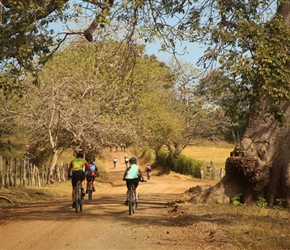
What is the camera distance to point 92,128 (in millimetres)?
34500

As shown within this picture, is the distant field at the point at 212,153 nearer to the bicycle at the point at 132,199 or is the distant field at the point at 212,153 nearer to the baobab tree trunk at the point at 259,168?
the baobab tree trunk at the point at 259,168

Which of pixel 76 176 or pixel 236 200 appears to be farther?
pixel 236 200

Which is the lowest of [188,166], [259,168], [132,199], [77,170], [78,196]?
[188,166]

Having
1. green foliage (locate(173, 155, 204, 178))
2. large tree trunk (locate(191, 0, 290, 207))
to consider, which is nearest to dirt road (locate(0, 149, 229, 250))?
large tree trunk (locate(191, 0, 290, 207))

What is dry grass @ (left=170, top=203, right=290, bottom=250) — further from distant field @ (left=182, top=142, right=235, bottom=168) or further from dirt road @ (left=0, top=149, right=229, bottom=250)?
distant field @ (left=182, top=142, right=235, bottom=168)

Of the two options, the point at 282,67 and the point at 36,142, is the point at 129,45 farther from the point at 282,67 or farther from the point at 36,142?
the point at 36,142

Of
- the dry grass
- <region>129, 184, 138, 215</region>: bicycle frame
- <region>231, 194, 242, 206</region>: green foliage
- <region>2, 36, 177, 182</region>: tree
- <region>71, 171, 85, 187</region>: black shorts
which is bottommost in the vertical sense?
the dry grass

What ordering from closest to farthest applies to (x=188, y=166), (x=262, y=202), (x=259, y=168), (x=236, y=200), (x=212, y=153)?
(x=259, y=168) < (x=262, y=202) < (x=236, y=200) < (x=188, y=166) < (x=212, y=153)

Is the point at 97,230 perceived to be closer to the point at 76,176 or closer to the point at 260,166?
the point at 76,176

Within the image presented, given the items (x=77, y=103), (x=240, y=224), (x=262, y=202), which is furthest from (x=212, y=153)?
(x=240, y=224)

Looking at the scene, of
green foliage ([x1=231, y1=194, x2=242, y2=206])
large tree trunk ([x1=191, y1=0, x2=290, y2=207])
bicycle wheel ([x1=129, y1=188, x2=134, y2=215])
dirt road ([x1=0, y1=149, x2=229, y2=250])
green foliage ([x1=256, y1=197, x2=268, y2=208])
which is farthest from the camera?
green foliage ([x1=231, y1=194, x2=242, y2=206])

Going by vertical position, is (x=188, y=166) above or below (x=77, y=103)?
below

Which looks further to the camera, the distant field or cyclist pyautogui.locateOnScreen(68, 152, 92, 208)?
the distant field

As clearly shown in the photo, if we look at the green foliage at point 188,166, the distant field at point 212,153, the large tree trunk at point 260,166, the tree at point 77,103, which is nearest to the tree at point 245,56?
the large tree trunk at point 260,166
